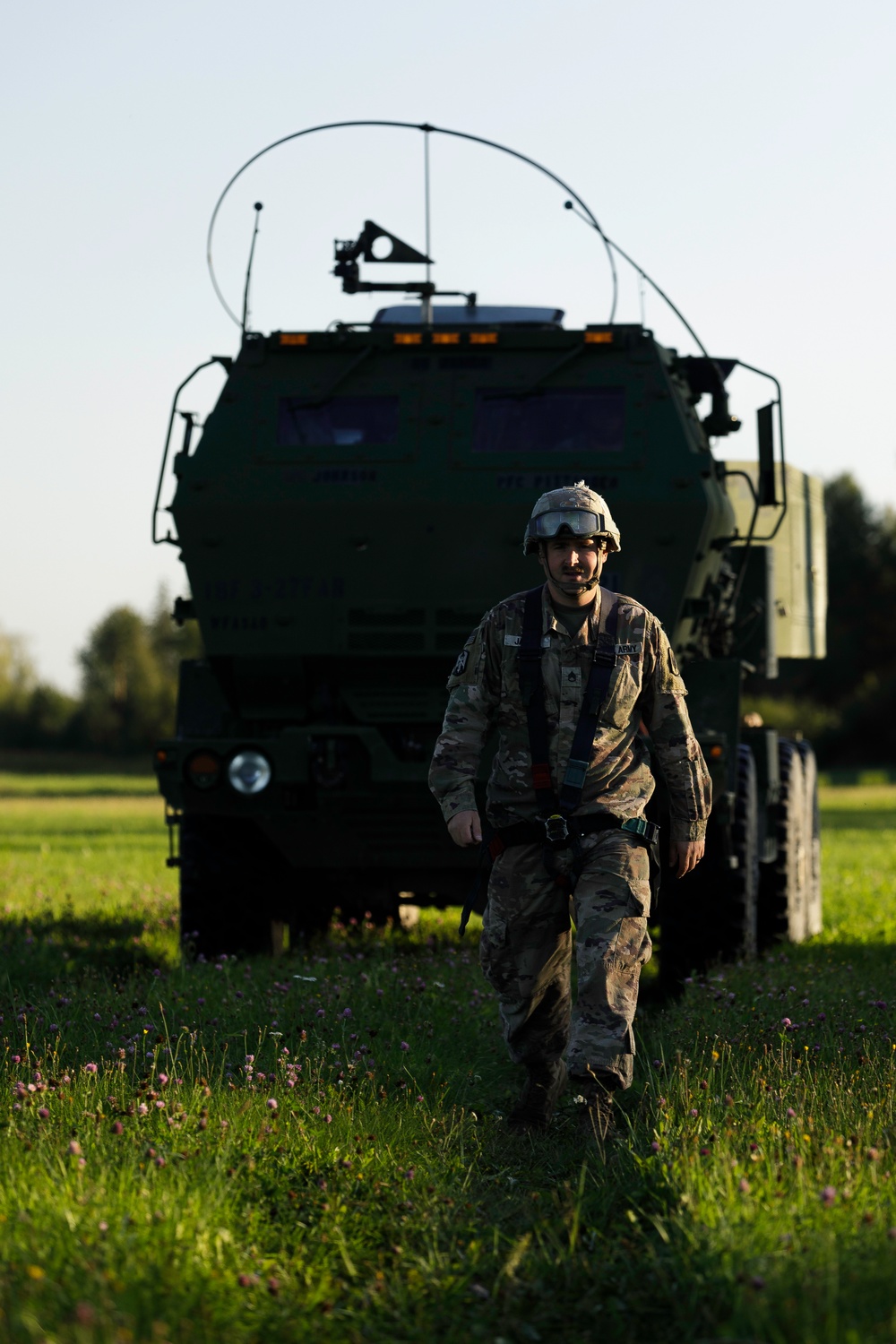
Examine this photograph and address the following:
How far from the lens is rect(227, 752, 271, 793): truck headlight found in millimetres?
8023

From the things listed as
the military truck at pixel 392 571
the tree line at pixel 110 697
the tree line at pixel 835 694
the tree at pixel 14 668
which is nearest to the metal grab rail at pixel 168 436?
the military truck at pixel 392 571

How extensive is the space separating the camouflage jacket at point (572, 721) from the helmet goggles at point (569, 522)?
9.4 inches

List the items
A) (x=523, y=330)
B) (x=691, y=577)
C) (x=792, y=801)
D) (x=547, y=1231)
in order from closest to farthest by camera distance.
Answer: (x=547, y=1231)
(x=691, y=577)
(x=523, y=330)
(x=792, y=801)

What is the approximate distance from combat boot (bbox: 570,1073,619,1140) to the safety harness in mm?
607

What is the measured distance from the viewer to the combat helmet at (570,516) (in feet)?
17.7

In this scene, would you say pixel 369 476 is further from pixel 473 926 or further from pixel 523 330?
pixel 473 926

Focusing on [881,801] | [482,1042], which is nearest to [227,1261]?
[482,1042]

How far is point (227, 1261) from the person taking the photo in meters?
3.60

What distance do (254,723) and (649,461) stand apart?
2319 millimetres

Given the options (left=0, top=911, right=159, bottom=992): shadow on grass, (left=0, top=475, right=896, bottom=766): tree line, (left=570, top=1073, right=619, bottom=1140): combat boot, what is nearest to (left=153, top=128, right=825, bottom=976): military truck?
(left=0, top=911, right=159, bottom=992): shadow on grass

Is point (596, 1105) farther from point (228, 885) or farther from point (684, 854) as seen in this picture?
point (228, 885)

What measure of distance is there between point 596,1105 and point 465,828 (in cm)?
92

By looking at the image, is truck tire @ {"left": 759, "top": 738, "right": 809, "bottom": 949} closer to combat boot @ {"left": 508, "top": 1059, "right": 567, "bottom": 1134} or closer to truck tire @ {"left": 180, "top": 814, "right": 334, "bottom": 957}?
truck tire @ {"left": 180, "top": 814, "right": 334, "bottom": 957}

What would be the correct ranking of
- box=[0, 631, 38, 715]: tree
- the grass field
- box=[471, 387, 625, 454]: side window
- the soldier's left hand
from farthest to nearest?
box=[0, 631, 38, 715]: tree
box=[471, 387, 625, 454]: side window
the soldier's left hand
the grass field
